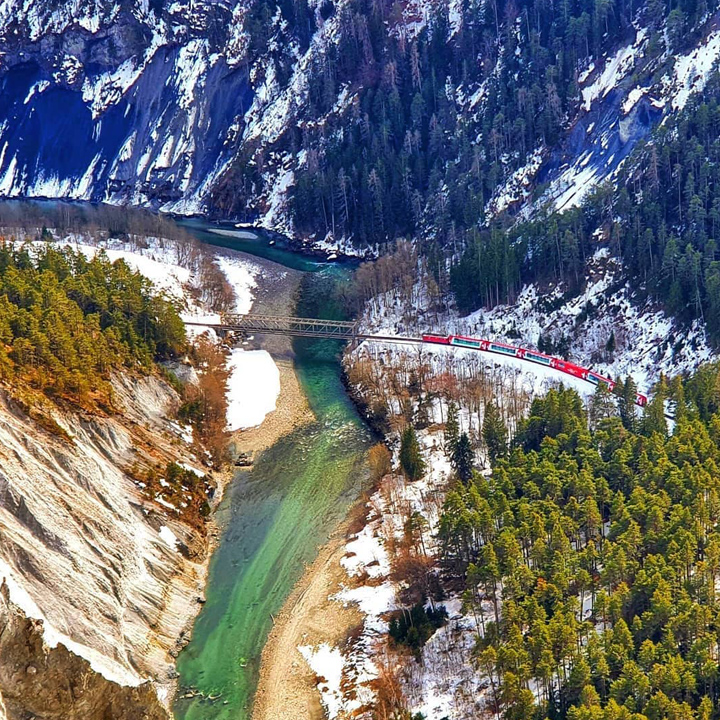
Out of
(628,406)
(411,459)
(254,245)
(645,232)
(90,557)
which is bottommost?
(90,557)

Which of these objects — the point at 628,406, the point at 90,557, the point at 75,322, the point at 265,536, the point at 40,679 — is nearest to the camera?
the point at 40,679

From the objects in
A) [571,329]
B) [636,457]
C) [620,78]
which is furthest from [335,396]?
[620,78]

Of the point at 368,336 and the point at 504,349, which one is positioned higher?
the point at 368,336

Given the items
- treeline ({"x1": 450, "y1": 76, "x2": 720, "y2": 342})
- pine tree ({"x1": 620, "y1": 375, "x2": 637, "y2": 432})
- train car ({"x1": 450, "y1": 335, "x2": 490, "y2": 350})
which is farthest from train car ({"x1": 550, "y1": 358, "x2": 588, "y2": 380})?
treeline ({"x1": 450, "y1": 76, "x2": 720, "y2": 342})

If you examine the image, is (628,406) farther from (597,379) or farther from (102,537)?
(102,537)

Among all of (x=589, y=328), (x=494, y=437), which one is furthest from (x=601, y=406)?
(x=589, y=328)

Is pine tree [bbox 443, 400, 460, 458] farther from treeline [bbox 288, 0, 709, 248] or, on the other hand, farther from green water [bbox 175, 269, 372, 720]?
treeline [bbox 288, 0, 709, 248]

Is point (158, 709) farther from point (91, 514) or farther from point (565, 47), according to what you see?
point (565, 47)
